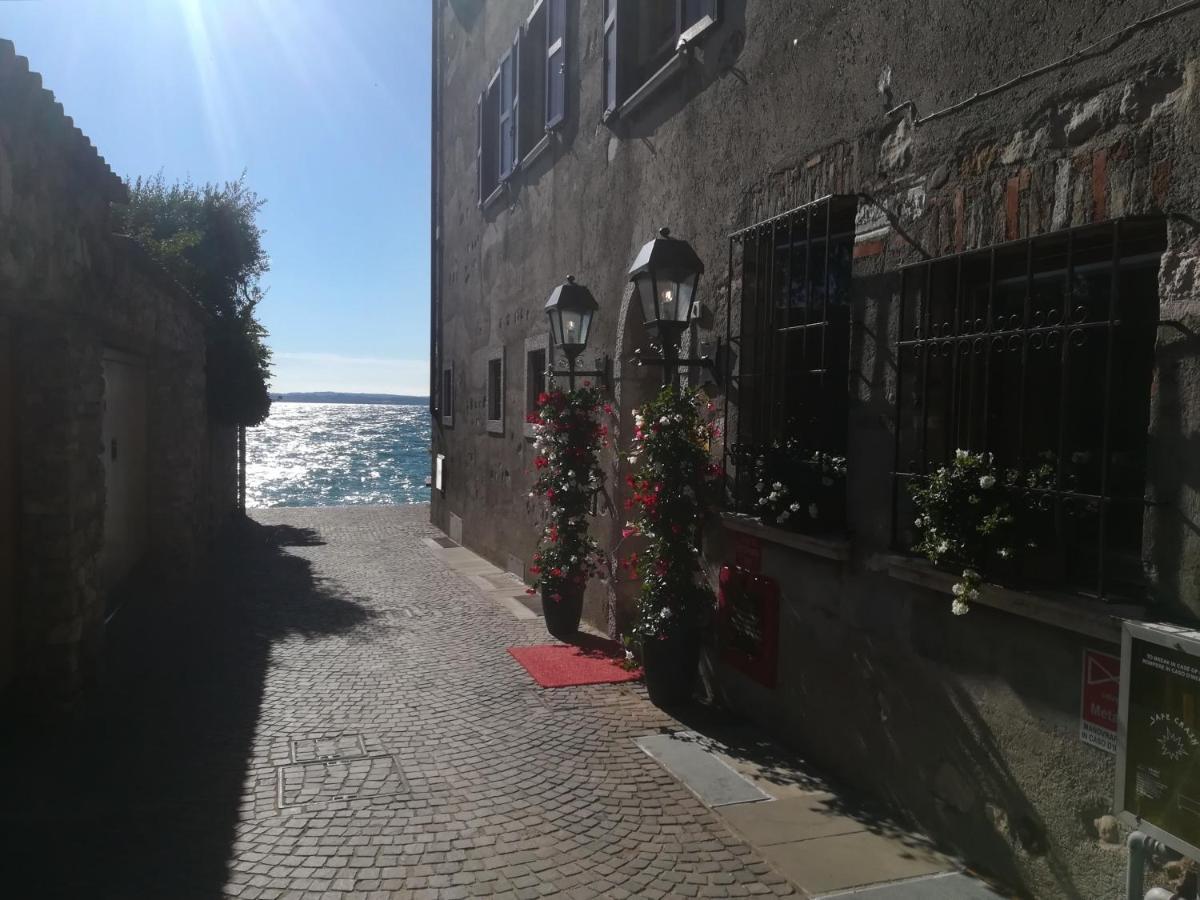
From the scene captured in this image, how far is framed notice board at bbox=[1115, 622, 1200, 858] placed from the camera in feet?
8.49

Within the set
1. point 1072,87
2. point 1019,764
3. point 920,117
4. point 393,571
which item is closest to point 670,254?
point 920,117

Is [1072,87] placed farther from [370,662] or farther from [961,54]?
[370,662]

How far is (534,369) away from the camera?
1035 centimetres

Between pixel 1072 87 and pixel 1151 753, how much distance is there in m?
2.28

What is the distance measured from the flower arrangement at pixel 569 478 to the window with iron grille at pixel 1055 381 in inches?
159

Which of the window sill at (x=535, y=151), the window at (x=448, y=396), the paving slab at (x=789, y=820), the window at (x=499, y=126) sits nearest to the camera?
the paving slab at (x=789, y=820)

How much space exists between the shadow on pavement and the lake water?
14451mm

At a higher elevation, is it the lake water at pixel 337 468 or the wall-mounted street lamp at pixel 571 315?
the wall-mounted street lamp at pixel 571 315

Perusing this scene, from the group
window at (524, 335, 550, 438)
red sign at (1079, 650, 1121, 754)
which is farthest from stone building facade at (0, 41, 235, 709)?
red sign at (1079, 650, 1121, 754)

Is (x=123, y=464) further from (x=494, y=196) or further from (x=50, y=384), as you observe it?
(x=494, y=196)

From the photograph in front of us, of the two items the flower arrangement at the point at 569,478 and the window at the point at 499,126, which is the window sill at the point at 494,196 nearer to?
the window at the point at 499,126

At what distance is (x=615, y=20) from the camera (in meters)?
7.32

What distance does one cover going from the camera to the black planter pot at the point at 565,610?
7824 millimetres

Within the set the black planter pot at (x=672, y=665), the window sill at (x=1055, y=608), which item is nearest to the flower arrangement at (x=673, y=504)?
the black planter pot at (x=672, y=665)
